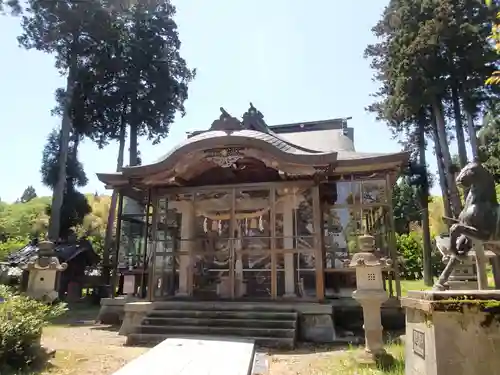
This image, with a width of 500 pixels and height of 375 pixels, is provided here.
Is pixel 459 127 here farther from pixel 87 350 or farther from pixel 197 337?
pixel 87 350

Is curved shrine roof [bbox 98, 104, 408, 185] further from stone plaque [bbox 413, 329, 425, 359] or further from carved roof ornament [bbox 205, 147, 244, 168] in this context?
stone plaque [bbox 413, 329, 425, 359]

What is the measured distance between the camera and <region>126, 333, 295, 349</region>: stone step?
6777 millimetres

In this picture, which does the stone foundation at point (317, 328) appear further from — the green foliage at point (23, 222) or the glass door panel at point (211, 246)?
the green foliage at point (23, 222)

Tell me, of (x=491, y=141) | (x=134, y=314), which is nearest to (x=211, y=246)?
(x=134, y=314)

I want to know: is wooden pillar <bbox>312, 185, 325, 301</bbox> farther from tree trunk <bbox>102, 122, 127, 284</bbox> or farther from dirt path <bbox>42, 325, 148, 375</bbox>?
tree trunk <bbox>102, 122, 127, 284</bbox>

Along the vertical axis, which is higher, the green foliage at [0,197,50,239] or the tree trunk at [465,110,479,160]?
the tree trunk at [465,110,479,160]

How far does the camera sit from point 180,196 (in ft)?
33.4

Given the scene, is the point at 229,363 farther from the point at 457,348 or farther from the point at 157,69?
the point at 157,69

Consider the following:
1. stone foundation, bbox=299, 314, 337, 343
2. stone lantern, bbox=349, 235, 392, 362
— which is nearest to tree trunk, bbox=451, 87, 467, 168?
stone foundation, bbox=299, 314, 337, 343

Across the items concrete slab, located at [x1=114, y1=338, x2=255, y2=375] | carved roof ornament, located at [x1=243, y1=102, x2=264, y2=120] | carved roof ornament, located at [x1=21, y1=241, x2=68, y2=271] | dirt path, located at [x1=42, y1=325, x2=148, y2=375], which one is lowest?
dirt path, located at [x1=42, y1=325, x2=148, y2=375]

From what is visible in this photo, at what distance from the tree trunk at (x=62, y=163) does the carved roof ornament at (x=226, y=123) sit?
1132cm

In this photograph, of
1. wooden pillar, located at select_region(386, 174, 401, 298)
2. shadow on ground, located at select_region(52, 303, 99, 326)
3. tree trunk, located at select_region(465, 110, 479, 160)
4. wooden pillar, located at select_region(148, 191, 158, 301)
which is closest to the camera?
wooden pillar, located at select_region(386, 174, 401, 298)

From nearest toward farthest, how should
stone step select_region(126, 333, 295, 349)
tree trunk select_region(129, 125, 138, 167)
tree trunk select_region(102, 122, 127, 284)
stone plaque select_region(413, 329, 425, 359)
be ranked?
1. stone plaque select_region(413, 329, 425, 359)
2. stone step select_region(126, 333, 295, 349)
3. tree trunk select_region(102, 122, 127, 284)
4. tree trunk select_region(129, 125, 138, 167)

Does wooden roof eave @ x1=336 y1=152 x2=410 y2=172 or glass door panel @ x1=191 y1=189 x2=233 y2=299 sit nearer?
wooden roof eave @ x1=336 y1=152 x2=410 y2=172
